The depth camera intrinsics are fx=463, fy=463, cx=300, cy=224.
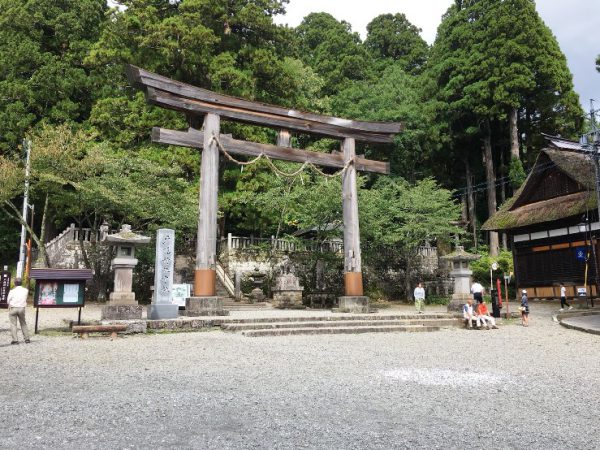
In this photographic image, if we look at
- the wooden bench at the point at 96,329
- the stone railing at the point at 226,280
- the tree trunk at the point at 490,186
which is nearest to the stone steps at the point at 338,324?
the wooden bench at the point at 96,329

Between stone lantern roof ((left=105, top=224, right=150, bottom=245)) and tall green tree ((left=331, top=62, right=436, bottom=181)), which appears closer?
stone lantern roof ((left=105, top=224, right=150, bottom=245))

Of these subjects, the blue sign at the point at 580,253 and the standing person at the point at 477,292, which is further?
the blue sign at the point at 580,253

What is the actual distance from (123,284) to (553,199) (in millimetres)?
19321

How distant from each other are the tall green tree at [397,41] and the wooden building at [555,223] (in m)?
17.0

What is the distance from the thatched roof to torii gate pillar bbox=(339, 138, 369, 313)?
10177 millimetres

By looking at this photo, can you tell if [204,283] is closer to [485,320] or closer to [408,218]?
[485,320]

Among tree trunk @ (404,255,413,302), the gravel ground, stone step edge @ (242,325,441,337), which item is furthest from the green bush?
the gravel ground

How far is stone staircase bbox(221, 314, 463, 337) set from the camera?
1092 centimetres

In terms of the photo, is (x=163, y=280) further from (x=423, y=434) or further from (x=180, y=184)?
(x=423, y=434)

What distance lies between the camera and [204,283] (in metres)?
12.7

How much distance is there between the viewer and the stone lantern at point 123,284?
11195 mm

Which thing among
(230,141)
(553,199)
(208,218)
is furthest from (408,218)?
(208,218)

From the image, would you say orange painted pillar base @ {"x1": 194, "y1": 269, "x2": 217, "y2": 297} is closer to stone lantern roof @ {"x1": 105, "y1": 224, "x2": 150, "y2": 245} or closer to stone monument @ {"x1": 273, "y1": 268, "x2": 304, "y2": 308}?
stone lantern roof @ {"x1": 105, "y1": 224, "x2": 150, "y2": 245}

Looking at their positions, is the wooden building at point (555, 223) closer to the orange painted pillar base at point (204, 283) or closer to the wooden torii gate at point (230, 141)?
the wooden torii gate at point (230, 141)
